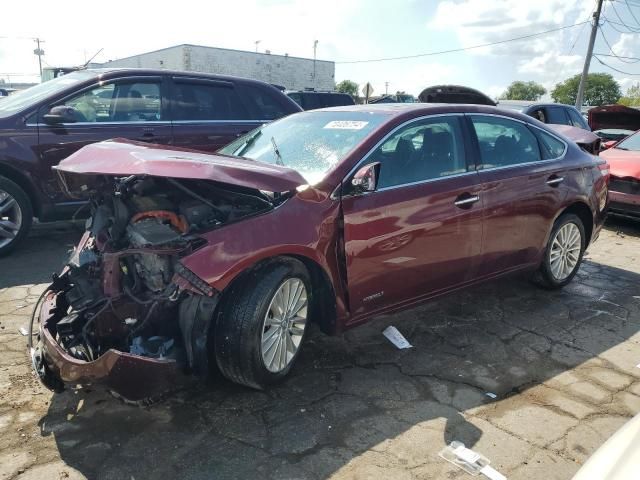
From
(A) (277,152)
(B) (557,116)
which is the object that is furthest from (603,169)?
(B) (557,116)

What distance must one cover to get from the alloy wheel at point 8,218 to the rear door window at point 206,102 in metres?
1.94

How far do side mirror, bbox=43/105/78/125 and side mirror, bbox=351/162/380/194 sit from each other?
3.30 m

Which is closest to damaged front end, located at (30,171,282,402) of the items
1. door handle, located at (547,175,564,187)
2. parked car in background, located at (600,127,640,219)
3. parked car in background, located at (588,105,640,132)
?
door handle, located at (547,175,564,187)

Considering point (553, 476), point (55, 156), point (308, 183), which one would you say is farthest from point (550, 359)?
point (55, 156)

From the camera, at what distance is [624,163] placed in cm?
777

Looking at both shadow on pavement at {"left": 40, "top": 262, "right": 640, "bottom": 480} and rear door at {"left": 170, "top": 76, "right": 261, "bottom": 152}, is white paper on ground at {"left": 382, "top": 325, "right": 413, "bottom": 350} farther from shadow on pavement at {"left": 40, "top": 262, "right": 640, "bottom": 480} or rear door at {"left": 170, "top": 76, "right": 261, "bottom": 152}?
rear door at {"left": 170, "top": 76, "right": 261, "bottom": 152}

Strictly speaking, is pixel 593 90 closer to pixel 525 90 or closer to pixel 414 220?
pixel 525 90

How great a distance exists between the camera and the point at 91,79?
223 inches

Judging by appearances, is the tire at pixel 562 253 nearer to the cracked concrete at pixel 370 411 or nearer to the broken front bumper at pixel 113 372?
the cracked concrete at pixel 370 411

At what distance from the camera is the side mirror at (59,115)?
16.9ft

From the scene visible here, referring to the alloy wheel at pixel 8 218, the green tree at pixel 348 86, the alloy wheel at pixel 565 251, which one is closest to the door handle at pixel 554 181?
the alloy wheel at pixel 565 251

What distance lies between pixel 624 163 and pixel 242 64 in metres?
40.2

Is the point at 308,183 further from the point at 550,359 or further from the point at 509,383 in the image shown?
the point at 550,359

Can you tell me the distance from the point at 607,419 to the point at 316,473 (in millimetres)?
1698
